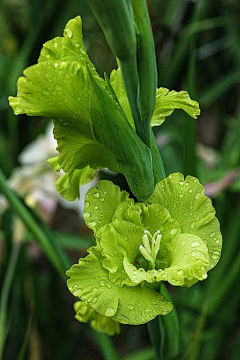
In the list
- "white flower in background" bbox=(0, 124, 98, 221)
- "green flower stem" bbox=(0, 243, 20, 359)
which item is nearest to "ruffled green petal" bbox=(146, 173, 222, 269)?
"green flower stem" bbox=(0, 243, 20, 359)

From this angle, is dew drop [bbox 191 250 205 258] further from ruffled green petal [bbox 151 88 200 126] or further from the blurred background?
the blurred background

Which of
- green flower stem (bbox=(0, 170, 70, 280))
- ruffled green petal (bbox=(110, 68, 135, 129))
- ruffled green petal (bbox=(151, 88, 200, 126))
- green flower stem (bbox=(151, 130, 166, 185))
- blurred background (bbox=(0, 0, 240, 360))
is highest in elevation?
ruffled green petal (bbox=(110, 68, 135, 129))

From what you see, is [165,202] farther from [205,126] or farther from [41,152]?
[205,126]

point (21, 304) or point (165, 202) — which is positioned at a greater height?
point (165, 202)

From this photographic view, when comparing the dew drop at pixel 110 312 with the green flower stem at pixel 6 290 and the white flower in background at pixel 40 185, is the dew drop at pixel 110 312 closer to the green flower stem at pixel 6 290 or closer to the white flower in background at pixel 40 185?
the green flower stem at pixel 6 290

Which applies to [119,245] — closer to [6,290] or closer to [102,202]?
[102,202]

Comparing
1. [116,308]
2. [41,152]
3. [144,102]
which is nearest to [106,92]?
[144,102]
